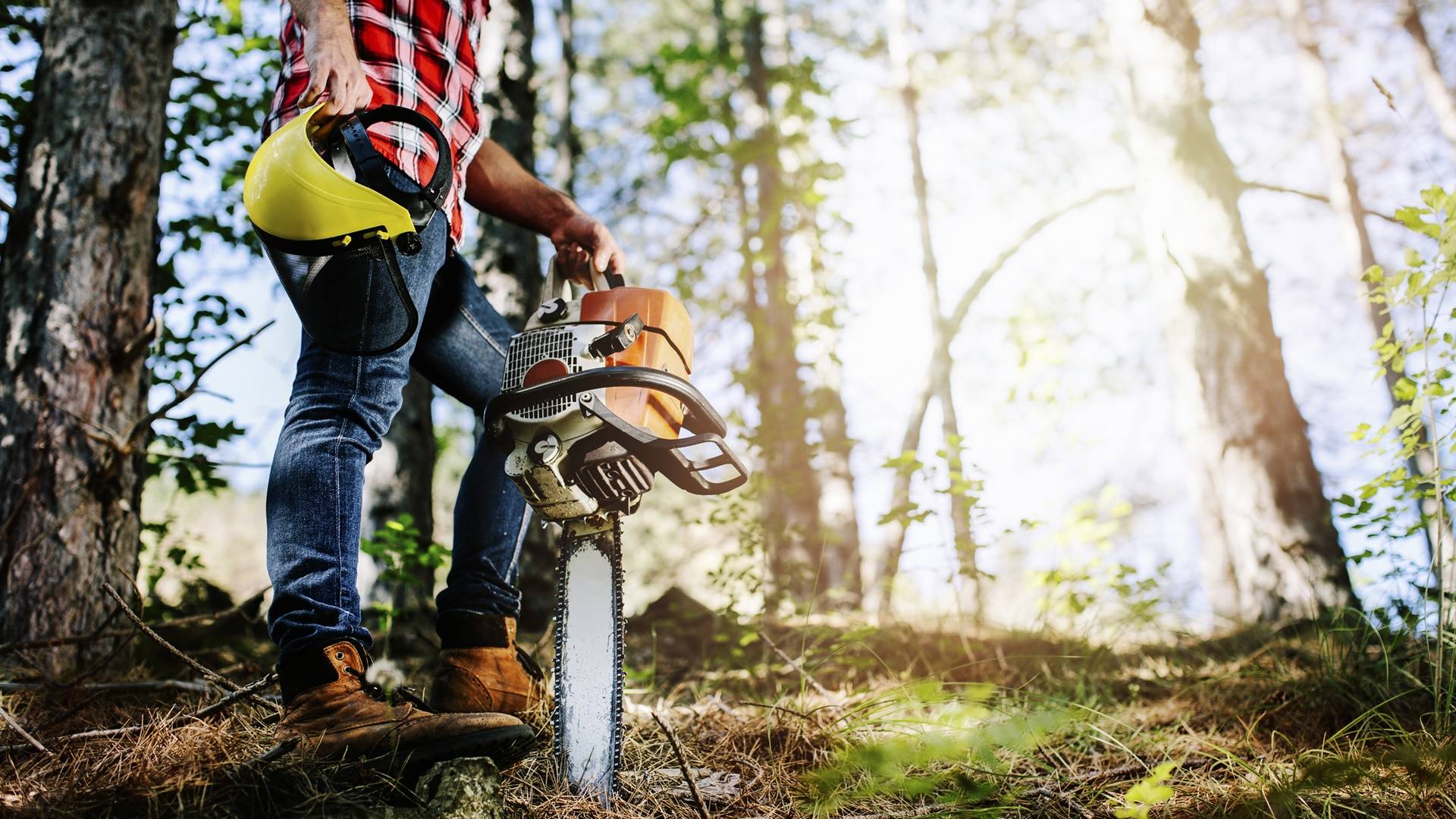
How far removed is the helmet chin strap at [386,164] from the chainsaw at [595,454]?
324mm

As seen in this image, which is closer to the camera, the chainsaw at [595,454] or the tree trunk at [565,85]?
the chainsaw at [595,454]

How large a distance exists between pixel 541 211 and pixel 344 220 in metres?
0.76

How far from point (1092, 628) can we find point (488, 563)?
2446 millimetres

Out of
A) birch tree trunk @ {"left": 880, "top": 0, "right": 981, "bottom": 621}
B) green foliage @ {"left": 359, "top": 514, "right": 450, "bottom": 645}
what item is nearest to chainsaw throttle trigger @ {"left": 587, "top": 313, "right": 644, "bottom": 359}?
green foliage @ {"left": 359, "top": 514, "right": 450, "bottom": 645}

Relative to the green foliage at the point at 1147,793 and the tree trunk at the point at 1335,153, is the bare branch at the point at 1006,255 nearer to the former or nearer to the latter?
the tree trunk at the point at 1335,153

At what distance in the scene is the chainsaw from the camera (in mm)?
1611

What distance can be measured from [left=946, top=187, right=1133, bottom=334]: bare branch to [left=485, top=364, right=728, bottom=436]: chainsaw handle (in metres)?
6.18

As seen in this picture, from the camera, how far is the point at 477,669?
1.85 metres

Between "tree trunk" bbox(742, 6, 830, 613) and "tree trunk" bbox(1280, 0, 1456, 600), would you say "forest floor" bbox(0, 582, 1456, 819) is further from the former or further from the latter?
"tree trunk" bbox(1280, 0, 1456, 600)

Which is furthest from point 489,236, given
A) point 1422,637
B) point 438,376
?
point 1422,637

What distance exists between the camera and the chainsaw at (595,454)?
1.61 m

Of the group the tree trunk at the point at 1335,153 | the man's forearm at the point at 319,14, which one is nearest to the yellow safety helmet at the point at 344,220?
the man's forearm at the point at 319,14

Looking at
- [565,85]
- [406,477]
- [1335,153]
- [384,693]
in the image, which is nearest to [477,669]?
[384,693]

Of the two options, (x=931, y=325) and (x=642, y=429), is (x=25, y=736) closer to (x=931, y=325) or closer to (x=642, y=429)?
(x=642, y=429)
